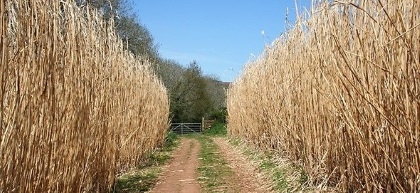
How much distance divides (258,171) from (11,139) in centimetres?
649

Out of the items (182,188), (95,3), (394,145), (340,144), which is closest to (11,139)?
(394,145)

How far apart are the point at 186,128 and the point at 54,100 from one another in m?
36.0

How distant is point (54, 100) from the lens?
351 centimetres

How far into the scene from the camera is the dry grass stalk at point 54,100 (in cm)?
284

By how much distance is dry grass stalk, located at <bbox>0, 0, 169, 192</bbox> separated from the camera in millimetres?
2840

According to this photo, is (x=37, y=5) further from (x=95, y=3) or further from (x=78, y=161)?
(x=95, y=3)

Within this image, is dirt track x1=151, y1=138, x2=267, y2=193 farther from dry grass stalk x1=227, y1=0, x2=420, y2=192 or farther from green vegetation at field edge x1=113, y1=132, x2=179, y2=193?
dry grass stalk x1=227, y1=0, x2=420, y2=192

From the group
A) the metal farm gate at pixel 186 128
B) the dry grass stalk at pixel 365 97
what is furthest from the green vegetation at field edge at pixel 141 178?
the metal farm gate at pixel 186 128

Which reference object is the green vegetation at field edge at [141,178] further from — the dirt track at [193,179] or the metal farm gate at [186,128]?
the metal farm gate at [186,128]

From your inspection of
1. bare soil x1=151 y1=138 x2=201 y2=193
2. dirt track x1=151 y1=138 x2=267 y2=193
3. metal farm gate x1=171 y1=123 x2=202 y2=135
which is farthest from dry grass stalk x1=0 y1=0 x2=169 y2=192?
metal farm gate x1=171 y1=123 x2=202 y2=135

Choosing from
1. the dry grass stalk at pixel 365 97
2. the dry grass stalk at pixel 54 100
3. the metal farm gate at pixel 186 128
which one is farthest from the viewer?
the metal farm gate at pixel 186 128

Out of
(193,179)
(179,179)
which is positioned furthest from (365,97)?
(179,179)

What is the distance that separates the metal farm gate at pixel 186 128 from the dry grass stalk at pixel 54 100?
3200 cm

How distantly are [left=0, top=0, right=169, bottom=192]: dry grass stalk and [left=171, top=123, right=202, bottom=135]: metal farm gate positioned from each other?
32.0 m
